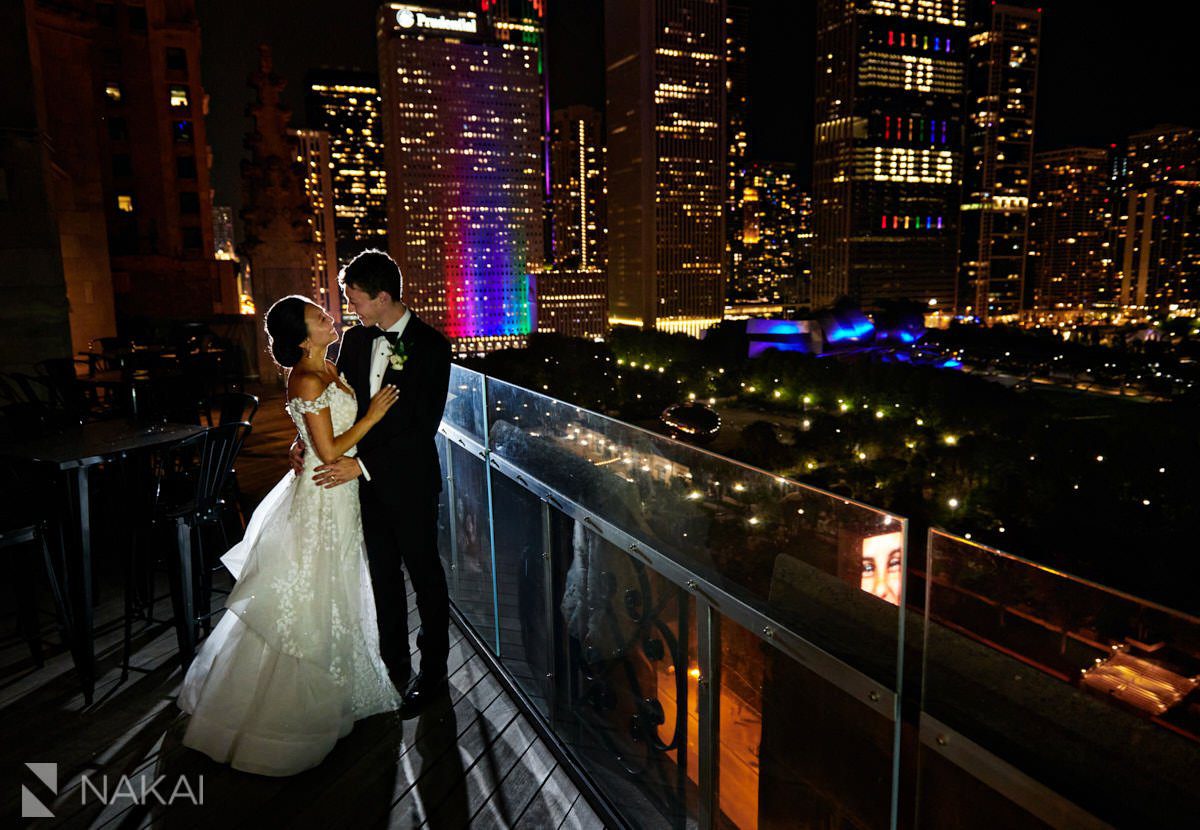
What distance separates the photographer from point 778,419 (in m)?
46.1

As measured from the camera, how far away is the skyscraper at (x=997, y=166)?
447 feet

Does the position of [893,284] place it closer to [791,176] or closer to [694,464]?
[791,176]

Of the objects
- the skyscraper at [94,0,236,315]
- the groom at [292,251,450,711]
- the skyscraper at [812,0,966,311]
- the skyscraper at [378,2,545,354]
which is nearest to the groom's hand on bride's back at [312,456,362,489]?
the groom at [292,251,450,711]

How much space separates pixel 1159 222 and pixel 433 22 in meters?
133

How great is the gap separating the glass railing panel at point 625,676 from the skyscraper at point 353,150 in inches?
5127

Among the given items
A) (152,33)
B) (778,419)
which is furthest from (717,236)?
(152,33)

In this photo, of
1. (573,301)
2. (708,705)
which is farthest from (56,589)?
(573,301)

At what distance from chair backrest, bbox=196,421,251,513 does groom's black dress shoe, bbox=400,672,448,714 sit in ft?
4.42

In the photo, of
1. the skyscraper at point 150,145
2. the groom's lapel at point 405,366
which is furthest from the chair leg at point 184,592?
the skyscraper at point 150,145

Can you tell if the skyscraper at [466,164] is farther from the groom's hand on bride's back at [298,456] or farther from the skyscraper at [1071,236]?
the groom's hand on bride's back at [298,456]

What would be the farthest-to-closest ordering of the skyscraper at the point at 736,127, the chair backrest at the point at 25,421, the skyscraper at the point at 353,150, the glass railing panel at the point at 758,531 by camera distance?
1. the skyscraper at the point at 736,127
2. the skyscraper at the point at 353,150
3. the chair backrest at the point at 25,421
4. the glass railing panel at the point at 758,531

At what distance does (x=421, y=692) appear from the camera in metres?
3.13

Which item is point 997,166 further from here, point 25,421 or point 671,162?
point 25,421

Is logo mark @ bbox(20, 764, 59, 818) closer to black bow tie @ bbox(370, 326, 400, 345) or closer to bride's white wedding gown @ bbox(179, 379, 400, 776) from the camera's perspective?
bride's white wedding gown @ bbox(179, 379, 400, 776)
